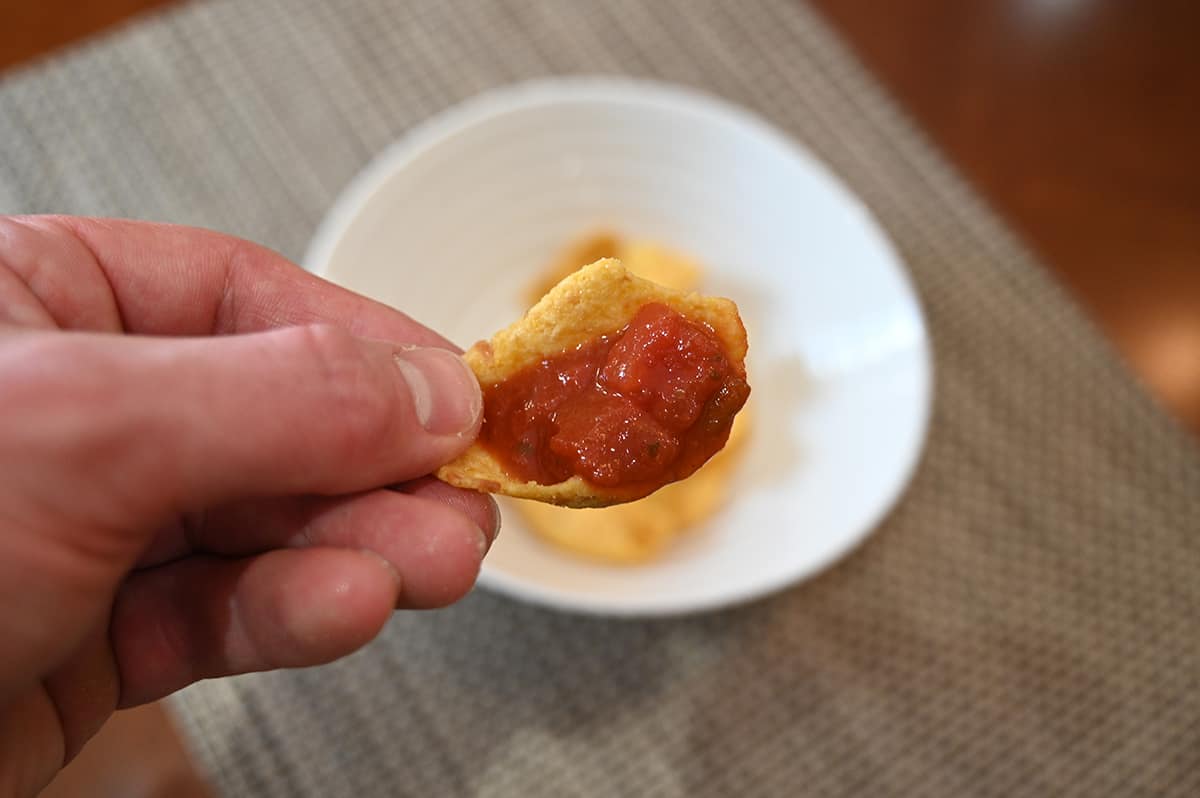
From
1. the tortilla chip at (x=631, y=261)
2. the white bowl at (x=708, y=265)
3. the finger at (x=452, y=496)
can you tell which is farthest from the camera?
the tortilla chip at (x=631, y=261)

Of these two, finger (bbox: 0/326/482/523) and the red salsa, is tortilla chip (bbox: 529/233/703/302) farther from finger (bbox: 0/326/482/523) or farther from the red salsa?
finger (bbox: 0/326/482/523)

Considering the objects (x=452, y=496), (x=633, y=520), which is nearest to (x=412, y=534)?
(x=452, y=496)

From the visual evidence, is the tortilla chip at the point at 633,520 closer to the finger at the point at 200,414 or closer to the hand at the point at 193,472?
the hand at the point at 193,472

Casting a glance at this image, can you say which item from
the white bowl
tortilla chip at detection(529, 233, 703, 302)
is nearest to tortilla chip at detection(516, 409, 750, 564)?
the white bowl

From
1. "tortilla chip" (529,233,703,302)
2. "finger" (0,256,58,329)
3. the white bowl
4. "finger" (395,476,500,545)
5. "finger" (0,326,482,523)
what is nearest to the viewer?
"finger" (0,326,482,523)

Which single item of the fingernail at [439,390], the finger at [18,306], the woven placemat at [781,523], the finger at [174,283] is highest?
the finger at [18,306]

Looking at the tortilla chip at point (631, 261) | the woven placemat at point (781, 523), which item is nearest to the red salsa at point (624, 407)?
the woven placemat at point (781, 523)
